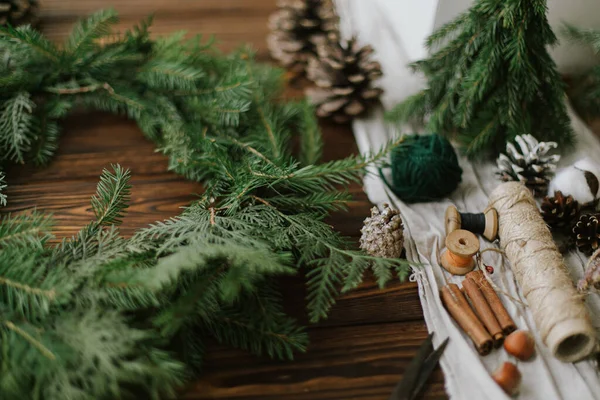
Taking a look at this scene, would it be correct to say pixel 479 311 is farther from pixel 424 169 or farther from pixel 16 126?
pixel 16 126

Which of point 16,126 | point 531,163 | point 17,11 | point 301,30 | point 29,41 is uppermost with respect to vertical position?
point 17,11

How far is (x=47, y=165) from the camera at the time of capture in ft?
3.05

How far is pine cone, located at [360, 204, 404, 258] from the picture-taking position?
75cm

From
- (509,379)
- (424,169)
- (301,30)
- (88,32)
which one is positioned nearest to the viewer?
(509,379)

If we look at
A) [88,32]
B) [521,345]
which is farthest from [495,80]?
[88,32]

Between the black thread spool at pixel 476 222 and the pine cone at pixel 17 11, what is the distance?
3.61 ft

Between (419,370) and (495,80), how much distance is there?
54 centimetres

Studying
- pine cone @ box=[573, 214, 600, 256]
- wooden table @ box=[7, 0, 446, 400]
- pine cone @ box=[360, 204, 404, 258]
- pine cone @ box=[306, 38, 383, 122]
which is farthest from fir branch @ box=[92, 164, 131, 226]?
pine cone @ box=[573, 214, 600, 256]

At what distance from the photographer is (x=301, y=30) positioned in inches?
48.2

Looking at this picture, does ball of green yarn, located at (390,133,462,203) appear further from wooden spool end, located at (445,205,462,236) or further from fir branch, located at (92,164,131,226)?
fir branch, located at (92,164,131,226)

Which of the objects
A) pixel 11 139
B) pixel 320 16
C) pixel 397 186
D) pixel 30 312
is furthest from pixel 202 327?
pixel 320 16

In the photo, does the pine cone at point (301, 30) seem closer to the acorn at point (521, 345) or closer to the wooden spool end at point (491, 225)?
the wooden spool end at point (491, 225)

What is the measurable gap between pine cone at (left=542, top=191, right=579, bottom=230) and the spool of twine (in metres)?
0.03

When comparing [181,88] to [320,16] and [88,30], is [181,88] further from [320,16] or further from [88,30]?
[320,16]
